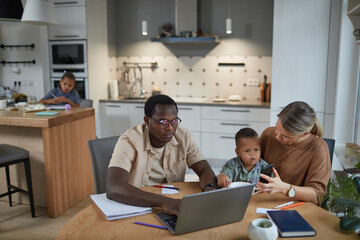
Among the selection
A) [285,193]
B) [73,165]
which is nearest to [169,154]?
[285,193]

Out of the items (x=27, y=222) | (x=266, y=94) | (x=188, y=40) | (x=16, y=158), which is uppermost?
(x=188, y=40)

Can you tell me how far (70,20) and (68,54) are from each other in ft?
1.46

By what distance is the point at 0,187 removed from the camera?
3396 millimetres

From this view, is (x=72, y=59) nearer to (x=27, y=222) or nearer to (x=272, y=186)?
(x=27, y=222)

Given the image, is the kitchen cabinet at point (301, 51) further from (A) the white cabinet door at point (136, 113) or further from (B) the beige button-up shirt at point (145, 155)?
(B) the beige button-up shirt at point (145, 155)

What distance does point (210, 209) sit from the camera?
4.02ft

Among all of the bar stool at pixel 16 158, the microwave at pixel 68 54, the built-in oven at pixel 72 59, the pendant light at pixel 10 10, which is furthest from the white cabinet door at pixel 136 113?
the bar stool at pixel 16 158

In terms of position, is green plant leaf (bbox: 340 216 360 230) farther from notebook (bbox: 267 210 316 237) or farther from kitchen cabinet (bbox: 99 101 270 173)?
kitchen cabinet (bbox: 99 101 270 173)

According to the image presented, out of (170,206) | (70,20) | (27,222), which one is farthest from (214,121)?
(170,206)

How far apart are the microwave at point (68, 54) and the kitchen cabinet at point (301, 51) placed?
245cm

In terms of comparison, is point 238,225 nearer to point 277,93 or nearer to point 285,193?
point 285,193

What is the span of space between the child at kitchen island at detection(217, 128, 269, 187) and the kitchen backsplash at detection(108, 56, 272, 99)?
9.62 feet

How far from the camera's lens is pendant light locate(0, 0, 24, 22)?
3262 mm

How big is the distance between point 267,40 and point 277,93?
1.03 metres
